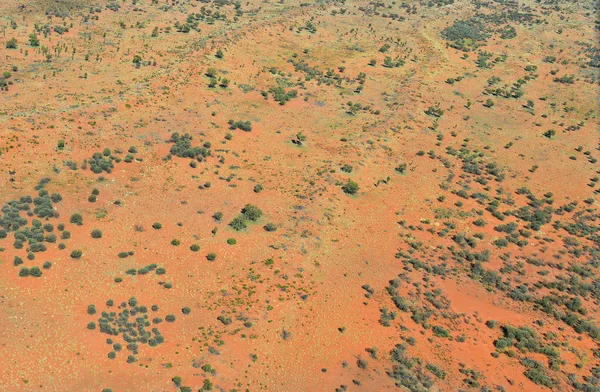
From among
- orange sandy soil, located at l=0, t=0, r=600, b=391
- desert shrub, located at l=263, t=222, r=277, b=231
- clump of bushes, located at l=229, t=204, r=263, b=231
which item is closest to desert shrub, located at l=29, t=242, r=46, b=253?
orange sandy soil, located at l=0, t=0, r=600, b=391

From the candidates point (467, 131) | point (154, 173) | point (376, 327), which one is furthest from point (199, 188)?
point (467, 131)

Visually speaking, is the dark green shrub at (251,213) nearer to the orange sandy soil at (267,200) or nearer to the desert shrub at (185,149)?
the orange sandy soil at (267,200)

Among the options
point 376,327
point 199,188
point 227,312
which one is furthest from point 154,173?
point 376,327

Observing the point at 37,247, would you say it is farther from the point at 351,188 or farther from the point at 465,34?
the point at 465,34

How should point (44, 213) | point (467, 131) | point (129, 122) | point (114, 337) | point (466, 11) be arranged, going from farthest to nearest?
point (466, 11) < point (467, 131) < point (129, 122) < point (44, 213) < point (114, 337)

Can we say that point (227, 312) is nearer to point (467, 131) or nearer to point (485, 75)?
point (467, 131)

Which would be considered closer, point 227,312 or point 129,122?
point 227,312

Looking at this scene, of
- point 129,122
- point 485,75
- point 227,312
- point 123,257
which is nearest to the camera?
point 227,312

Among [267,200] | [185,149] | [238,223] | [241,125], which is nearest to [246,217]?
[238,223]
